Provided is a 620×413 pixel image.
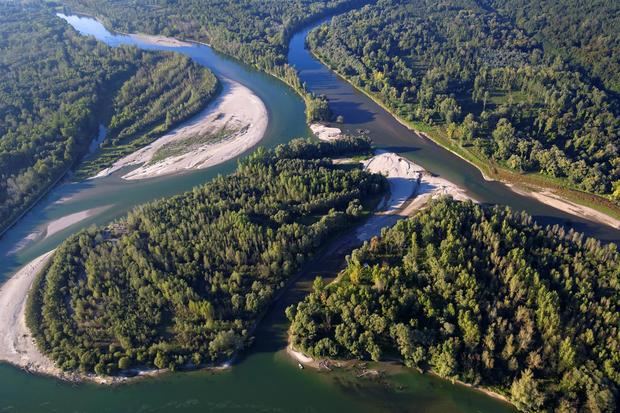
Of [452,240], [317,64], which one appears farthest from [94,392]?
[317,64]

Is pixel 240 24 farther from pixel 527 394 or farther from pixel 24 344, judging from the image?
pixel 527 394

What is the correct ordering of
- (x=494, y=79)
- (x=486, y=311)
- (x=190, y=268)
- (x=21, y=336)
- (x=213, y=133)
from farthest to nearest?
(x=494, y=79) → (x=213, y=133) → (x=190, y=268) → (x=21, y=336) → (x=486, y=311)

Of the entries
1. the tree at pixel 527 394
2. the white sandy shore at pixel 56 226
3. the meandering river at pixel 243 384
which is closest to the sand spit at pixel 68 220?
the white sandy shore at pixel 56 226

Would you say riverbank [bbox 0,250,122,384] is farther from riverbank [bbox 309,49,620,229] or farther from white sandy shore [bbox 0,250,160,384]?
riverbank [bbox 309,49,620,229]

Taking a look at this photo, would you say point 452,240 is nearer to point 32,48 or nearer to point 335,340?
point 335,340

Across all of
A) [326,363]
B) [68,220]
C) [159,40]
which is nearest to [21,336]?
[68,220]

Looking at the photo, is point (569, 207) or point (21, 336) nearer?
point (21, 336)

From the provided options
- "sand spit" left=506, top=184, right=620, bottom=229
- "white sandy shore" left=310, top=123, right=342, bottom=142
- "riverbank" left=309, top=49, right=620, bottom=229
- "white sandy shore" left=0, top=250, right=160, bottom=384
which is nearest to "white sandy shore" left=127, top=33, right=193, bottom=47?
"white sandy shore" left=310, top=123, right=342, bottom=142
